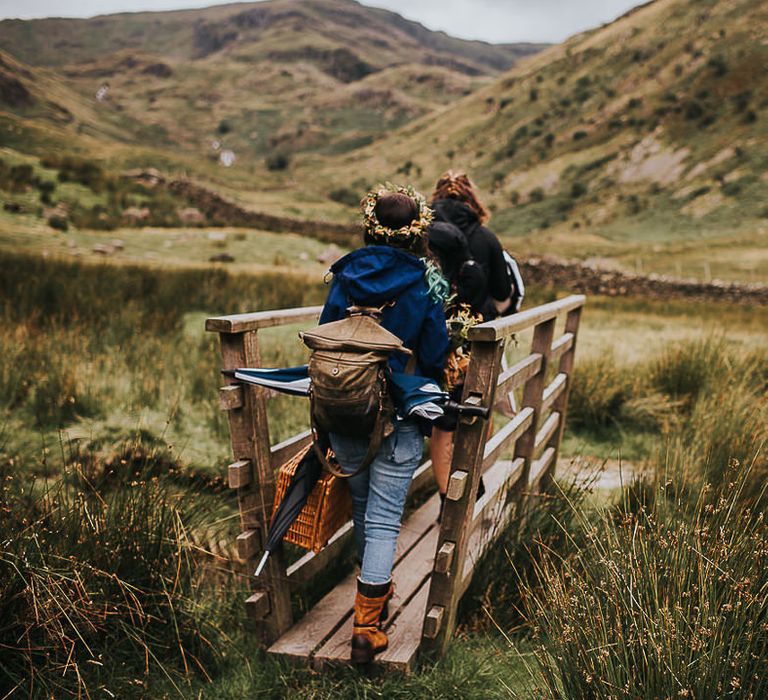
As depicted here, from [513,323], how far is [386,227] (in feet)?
2.25

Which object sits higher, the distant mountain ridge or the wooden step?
the distant mountain ridge

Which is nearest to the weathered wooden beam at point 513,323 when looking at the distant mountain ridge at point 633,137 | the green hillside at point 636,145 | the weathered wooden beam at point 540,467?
the weathered wooden beam at point 540,467

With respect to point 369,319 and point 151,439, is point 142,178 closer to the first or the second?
point 151,439

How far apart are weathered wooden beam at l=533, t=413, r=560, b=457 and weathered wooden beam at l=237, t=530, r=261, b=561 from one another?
181 cm

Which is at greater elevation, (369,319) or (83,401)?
(369,319)

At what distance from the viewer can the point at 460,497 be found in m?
2.68

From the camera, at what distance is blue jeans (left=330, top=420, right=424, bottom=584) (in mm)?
2754

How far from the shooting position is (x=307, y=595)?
11.4 feet

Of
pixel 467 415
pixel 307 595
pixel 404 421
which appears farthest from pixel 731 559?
pixel 307 595

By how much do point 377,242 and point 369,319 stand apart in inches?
14.4

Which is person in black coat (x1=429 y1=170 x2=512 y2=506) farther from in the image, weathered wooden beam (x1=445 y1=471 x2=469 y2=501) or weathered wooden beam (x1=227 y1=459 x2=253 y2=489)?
weathered wooden beam (x1=227 y1=459 x2=253 y2=489)

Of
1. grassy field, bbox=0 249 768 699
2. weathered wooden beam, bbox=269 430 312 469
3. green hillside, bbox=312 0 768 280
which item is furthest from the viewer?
green hillside, bbox=312 0 768 280

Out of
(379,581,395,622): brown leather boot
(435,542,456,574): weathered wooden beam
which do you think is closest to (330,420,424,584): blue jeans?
(379,581,395,622): brown leather boot

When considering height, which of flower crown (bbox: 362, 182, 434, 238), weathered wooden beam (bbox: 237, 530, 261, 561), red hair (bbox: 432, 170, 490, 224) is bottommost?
weathered wooden beam (bbox: 237, 530, 261, 561)
